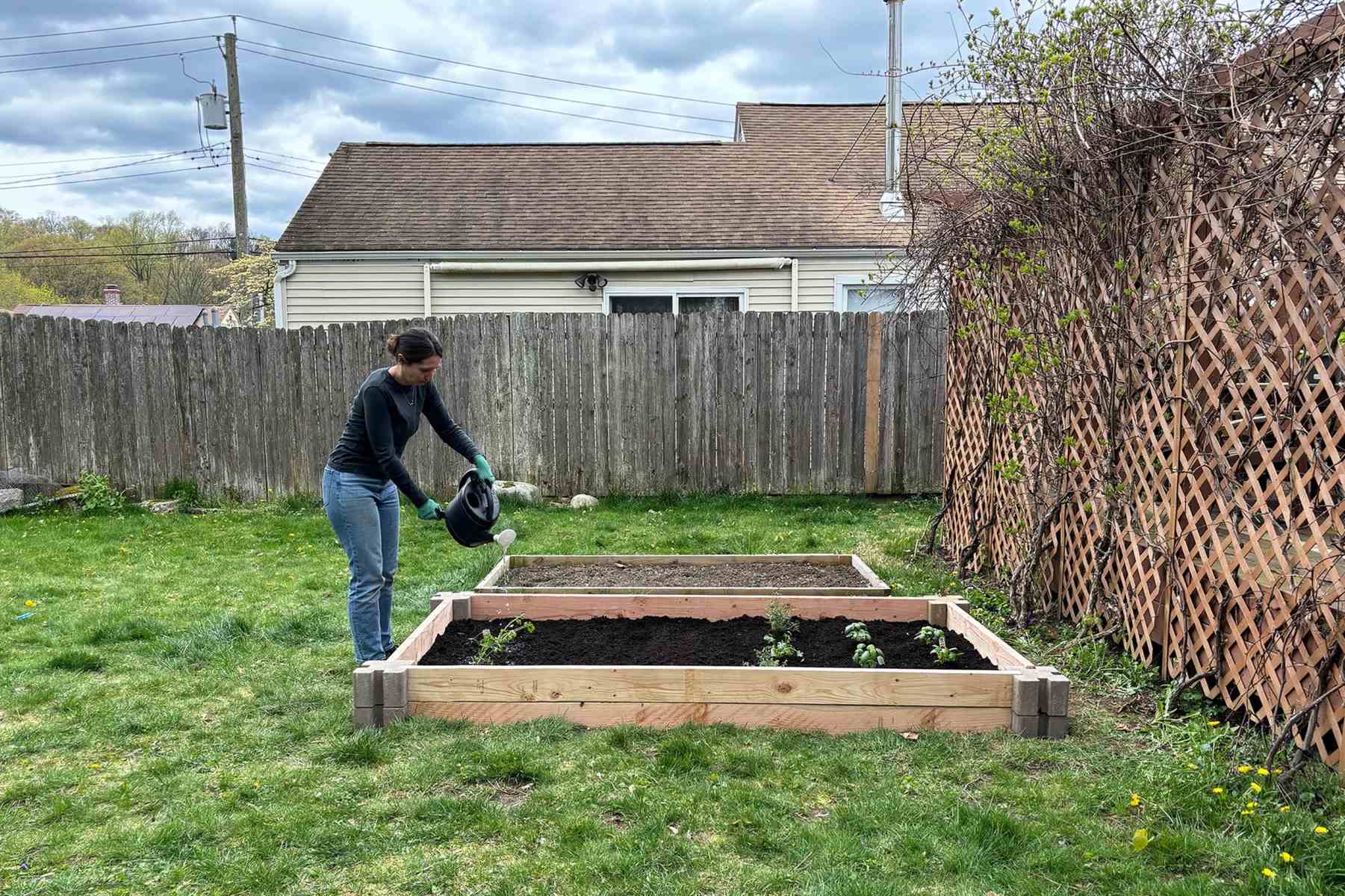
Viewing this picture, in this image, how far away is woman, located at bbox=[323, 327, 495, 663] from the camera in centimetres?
415

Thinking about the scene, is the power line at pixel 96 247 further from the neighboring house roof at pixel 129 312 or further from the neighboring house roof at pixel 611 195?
the neighboring house roof at pixel 611 195

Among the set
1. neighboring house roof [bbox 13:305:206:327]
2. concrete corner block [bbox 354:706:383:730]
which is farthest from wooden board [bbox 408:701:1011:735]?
neighboring house roof [bbox 13:305:206:327]

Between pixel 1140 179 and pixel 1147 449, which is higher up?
pixel 1140 179

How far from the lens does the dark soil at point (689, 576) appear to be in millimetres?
5973

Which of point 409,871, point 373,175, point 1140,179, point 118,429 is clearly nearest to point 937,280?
point 1140,179

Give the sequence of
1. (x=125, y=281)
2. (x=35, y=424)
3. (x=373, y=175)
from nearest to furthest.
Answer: (x=35, y=424) < (x=373, y=175) < (x=125, y=281)

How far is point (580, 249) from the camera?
1227 cm

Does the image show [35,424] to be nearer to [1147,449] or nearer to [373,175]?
[373,175]

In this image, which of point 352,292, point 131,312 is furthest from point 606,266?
point 131,312

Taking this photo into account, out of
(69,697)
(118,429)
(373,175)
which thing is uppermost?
(373,175)

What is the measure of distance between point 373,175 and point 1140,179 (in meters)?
12.0

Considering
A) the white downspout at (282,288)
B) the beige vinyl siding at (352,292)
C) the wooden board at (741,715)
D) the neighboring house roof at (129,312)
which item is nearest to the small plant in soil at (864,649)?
the wooden board at (741,715)

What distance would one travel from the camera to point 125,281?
3612 cm

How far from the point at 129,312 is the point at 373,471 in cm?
3072
